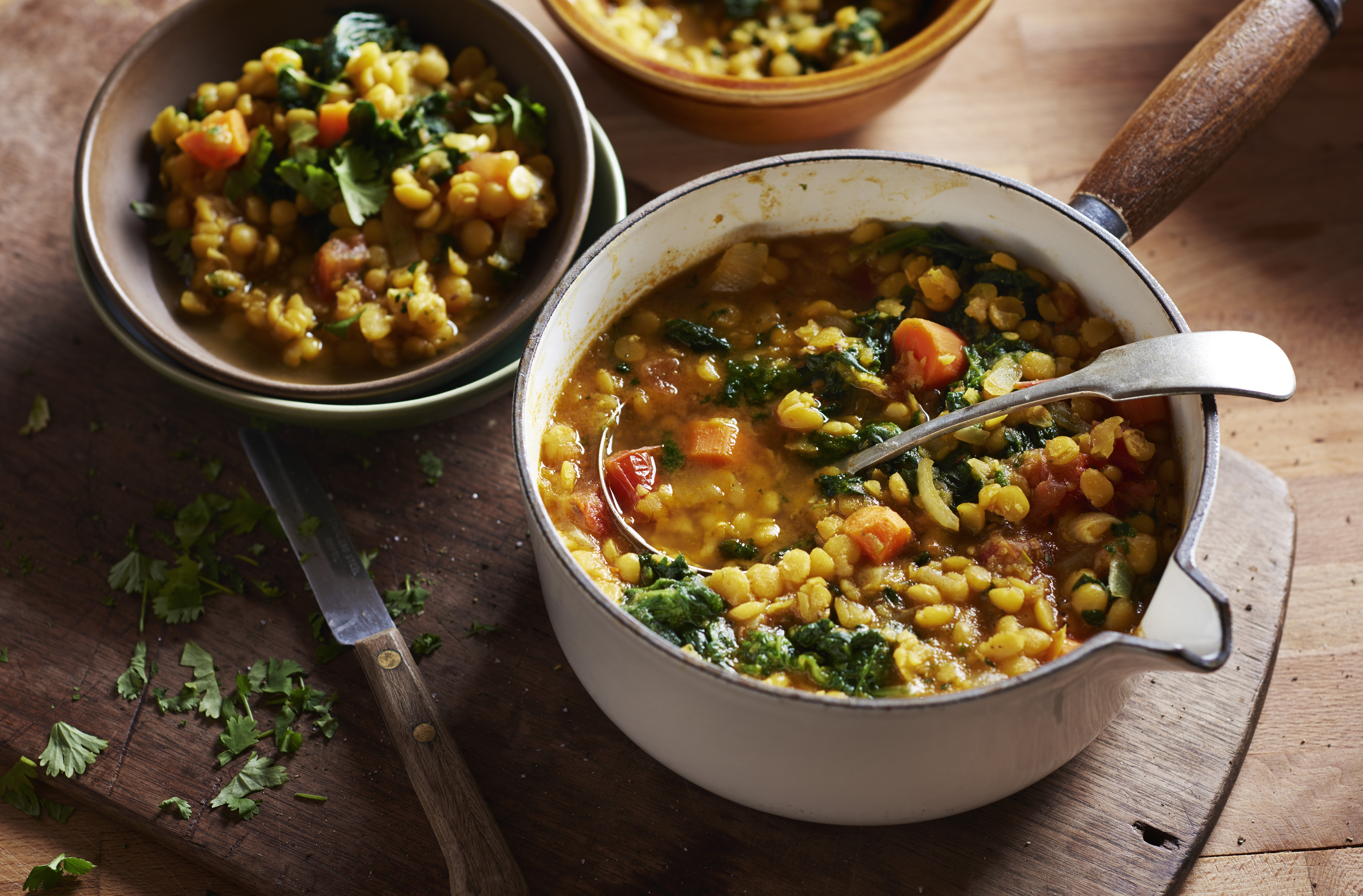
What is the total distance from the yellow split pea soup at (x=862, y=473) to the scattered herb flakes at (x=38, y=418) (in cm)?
188

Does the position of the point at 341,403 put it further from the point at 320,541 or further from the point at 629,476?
the point at 629,476

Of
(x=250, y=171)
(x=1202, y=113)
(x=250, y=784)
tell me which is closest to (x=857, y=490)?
(x=1202, y=113)

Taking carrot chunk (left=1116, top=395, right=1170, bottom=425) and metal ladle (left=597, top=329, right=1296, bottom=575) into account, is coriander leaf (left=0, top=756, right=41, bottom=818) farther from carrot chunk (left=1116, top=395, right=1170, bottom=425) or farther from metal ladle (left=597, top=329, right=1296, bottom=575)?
carrot chunk (left=1116, top=395, right=1170, bottom=425)

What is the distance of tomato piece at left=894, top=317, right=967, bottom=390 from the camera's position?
2883mm

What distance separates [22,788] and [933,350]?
2909mm

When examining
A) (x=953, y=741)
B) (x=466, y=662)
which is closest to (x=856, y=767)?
(x=953, y=741)

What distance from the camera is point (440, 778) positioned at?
2.73 meters

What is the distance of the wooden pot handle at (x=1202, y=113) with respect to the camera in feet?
9.36

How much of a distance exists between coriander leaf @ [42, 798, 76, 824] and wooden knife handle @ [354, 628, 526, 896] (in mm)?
990

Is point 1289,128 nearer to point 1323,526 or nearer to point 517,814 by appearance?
point 1323,526

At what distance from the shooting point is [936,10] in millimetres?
4098

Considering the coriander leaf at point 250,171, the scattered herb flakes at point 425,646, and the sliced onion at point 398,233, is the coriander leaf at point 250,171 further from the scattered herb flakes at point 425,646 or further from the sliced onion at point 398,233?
the scattered herb flakes at point 425,646

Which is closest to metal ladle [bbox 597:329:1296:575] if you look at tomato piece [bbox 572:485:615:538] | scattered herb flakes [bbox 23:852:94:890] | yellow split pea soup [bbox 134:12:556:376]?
tomato piece [bbox 572:485:615:538]

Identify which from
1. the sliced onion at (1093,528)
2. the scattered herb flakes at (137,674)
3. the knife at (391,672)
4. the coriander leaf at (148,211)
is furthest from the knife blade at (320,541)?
the sliced onion at (1093,528)
